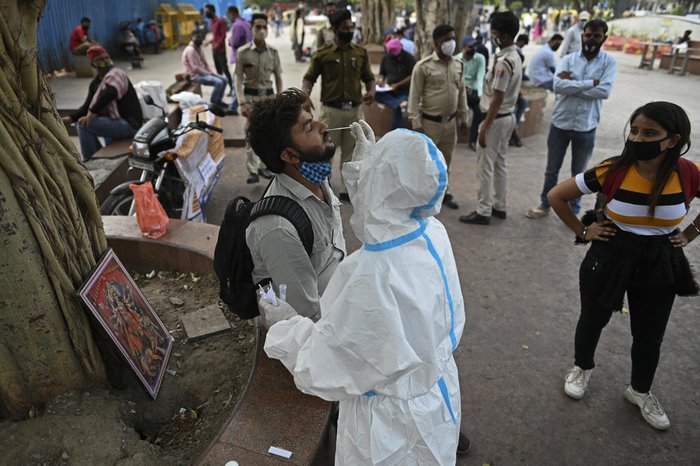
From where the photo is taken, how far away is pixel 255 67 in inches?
261

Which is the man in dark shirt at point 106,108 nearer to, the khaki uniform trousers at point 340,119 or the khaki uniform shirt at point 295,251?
the khaki uniform trousers at point 340,119

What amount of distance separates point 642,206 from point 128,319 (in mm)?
2647

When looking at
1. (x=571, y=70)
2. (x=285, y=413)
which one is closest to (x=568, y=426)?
(x=285, y=413)

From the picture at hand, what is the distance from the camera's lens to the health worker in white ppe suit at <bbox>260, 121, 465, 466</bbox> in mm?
1491

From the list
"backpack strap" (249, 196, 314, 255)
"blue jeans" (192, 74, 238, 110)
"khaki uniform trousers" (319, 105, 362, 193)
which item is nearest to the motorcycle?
"khaki uniform trousers" (319, 105, 362, 193)

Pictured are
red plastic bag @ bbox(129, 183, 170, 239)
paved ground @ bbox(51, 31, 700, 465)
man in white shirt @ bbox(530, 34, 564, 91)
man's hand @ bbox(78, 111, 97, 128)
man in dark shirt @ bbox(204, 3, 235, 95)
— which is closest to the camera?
paved ground @ bbox(51, 31, 700, 465)

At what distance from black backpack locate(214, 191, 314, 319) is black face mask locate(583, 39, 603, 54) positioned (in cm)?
404

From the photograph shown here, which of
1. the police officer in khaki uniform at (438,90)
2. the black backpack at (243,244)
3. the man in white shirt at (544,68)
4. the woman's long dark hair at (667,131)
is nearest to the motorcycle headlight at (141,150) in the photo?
the black backpack at (243,244)

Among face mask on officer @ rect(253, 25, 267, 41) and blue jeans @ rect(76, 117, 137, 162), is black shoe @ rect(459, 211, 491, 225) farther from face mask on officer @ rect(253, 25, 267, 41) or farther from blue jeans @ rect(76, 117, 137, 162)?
blue jeans @ rect(76, 117, 137, 162)

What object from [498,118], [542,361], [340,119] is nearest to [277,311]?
[542,361]

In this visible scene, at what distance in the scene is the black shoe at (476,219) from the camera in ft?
18.3

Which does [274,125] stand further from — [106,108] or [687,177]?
[106,108]

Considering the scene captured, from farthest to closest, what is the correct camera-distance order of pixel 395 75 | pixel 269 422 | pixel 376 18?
pixel 376 18
pixel 395 75
pixel 269 422

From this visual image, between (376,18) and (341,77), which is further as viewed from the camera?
(376,18)
